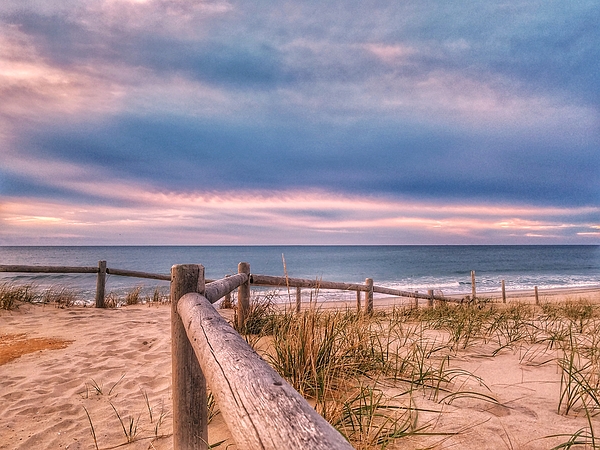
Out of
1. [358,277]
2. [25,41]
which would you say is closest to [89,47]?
[25,41]

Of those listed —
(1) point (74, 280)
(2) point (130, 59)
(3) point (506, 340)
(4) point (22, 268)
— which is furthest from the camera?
(1) point (74, 280)

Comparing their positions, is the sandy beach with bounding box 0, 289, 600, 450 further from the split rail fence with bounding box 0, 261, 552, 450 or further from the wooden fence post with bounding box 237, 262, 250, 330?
the wooden fence post with bounding box 237, 262, 250, 330

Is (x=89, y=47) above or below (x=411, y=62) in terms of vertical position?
below

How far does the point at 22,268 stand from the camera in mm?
8039

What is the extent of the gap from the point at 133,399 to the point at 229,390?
123 inches

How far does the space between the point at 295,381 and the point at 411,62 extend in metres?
13.9

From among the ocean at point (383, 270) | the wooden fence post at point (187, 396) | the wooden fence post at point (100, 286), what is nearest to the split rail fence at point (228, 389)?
the wooden fence post at point (187, 396)

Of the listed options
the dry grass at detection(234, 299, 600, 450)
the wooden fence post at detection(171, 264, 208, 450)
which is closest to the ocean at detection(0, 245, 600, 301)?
the dry grass at detection(234, 299, 600, 450)

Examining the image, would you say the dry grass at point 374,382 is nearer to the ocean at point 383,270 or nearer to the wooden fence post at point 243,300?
the ocean at point 383,270

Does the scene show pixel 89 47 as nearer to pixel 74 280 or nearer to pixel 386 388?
pixel 386 388

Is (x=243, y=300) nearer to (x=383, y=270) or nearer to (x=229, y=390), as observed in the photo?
(x=229, y=390)

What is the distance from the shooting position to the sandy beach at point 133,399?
2252mm

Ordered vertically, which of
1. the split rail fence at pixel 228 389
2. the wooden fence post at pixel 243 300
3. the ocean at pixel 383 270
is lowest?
the ocean at pixel 383 270

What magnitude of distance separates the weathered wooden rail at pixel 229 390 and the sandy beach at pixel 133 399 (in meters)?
0.64
